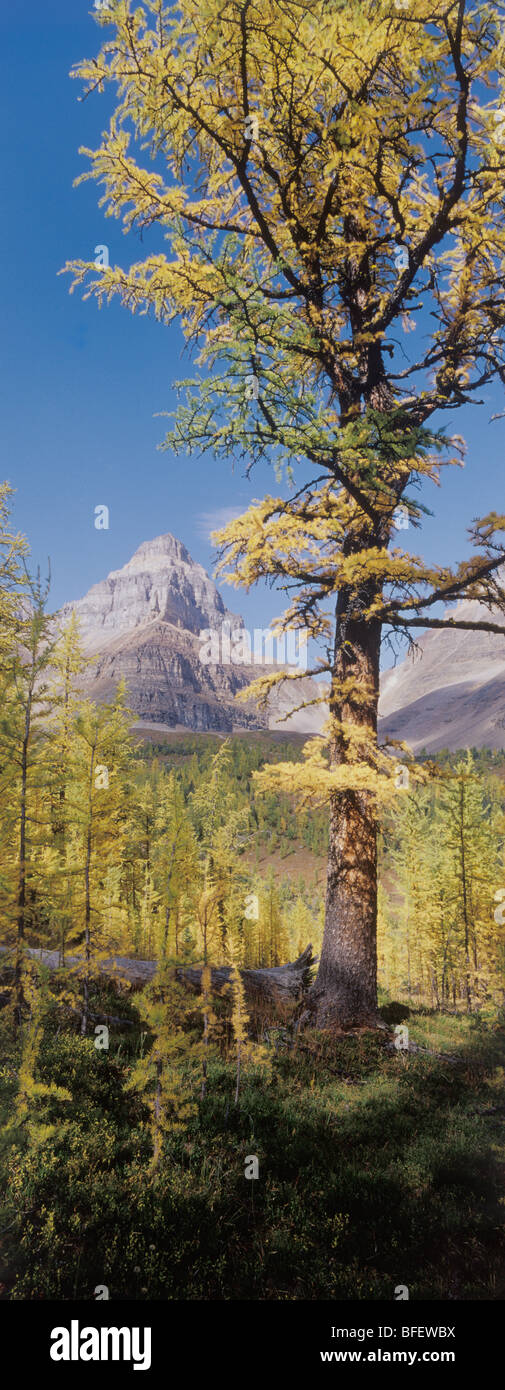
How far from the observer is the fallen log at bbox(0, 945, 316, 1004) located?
10664 millimetres

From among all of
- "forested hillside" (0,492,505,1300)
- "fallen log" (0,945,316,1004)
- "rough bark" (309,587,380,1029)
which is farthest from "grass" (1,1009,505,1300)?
"fallen log" (0,945,316,1004)

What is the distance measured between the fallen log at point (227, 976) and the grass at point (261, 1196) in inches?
121

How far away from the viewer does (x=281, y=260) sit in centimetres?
645

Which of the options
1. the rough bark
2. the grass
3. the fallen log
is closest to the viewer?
the grass

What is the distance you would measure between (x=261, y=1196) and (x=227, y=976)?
602cm

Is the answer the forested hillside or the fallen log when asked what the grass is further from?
the fallen log

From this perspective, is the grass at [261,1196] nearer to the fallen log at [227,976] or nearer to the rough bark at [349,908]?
the rough bark at [349,908]

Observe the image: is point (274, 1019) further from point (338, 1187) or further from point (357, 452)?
point (357, 452)

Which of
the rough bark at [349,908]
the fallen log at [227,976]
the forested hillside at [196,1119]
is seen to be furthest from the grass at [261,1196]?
the fallen log at [227,976]

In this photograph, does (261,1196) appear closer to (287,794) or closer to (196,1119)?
(196,1119)

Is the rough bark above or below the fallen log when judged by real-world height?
above

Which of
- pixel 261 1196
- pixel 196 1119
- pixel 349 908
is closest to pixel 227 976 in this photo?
pixel 349 908

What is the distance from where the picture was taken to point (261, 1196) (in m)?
5.06

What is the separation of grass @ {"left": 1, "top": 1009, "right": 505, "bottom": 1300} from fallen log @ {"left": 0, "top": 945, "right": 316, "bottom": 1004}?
10.1 feet
